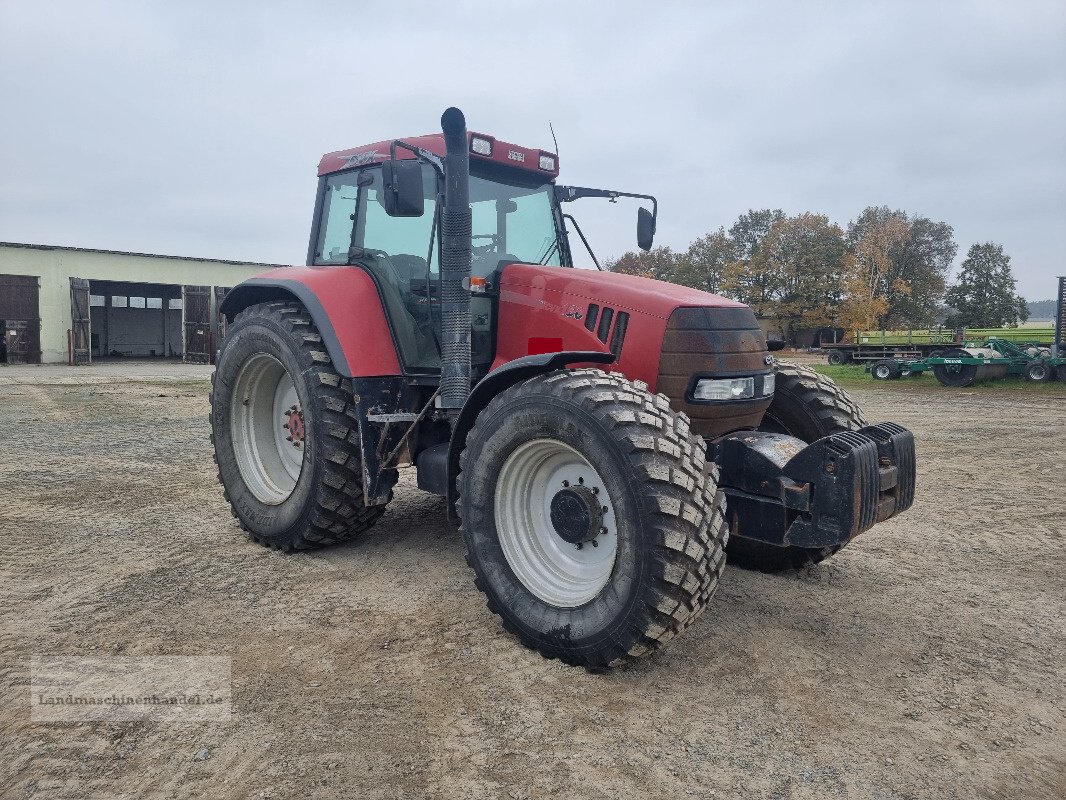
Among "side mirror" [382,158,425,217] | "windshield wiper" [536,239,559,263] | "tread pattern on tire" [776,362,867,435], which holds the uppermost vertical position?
"side mirror" [382,158,425,217]

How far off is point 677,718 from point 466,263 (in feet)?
8.15

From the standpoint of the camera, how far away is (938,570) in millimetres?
4562

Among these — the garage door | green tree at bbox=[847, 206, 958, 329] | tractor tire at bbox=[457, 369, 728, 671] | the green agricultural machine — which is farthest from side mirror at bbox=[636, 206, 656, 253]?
green tree at bbox=[847, 206, 958, 329]

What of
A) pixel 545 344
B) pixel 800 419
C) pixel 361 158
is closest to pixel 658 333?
pixel 545 344

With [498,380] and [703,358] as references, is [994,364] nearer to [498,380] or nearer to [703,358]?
[703,358]

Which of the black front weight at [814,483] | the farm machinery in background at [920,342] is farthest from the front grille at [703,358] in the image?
the farm machinery in background at [920,342]

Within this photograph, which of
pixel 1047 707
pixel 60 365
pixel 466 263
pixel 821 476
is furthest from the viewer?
pixel 60 365

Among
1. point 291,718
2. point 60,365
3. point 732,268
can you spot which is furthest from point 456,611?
point 732,268

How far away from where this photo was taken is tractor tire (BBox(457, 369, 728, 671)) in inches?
114

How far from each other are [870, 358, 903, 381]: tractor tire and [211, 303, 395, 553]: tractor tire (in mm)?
20205

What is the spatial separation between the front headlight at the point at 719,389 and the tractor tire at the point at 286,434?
6.67ft

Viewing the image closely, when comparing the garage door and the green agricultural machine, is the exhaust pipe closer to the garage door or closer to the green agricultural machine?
the green agricultural machine

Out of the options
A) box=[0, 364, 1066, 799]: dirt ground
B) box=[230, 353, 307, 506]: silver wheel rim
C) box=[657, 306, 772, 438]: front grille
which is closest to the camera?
box=[0, 364, 1066, 799]: dirt ground

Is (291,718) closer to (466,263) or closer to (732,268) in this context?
(466,263)
